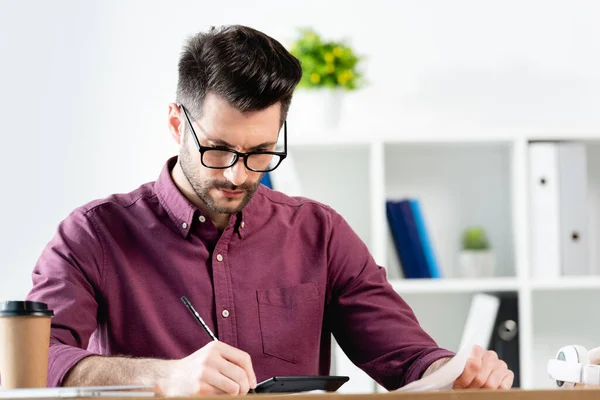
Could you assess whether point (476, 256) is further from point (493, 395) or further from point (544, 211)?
point (493, 395)

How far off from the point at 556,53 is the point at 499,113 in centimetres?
28

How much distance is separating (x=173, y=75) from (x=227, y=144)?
134cm

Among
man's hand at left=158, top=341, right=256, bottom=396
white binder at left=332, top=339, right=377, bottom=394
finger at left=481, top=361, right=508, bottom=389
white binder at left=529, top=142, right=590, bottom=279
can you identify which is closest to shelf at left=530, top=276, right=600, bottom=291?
white binder at left=529, top=142, right=590, bottom=279

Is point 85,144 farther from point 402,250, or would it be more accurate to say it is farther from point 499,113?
point 499,113

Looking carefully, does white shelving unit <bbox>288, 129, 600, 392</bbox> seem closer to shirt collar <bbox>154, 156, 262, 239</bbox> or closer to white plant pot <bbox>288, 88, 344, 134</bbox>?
white plant pot <bbox>288, 88, 344, 134</bbox>

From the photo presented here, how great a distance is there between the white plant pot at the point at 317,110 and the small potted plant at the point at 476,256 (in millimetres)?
561

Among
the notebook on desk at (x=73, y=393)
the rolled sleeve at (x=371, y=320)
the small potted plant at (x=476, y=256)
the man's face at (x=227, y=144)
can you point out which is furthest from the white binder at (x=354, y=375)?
the notebook on desk at (x=73, y=393)

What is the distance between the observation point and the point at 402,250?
2703mm

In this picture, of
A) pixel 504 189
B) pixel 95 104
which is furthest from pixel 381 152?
pixel 95 104

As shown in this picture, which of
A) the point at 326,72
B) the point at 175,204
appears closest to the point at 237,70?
the point at 175,204

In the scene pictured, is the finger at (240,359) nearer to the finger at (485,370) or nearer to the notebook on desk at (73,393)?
the notebook on desk at (73,393)

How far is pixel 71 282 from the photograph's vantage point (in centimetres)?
159

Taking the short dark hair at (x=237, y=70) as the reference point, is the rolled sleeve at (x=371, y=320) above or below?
below

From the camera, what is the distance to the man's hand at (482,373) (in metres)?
1.29
